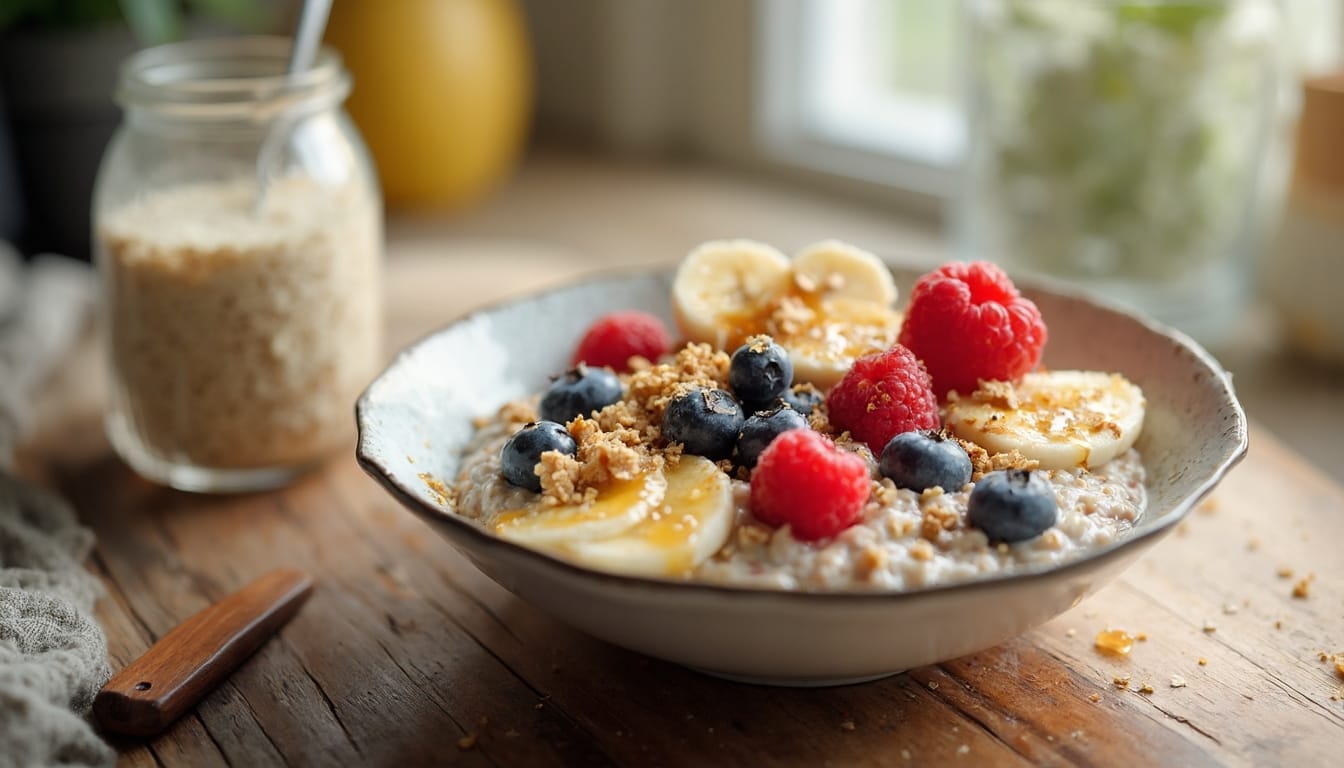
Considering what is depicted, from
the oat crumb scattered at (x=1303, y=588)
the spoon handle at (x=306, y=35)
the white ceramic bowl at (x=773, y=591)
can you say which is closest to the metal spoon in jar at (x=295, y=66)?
the spoon handle at (x=306, y=35)

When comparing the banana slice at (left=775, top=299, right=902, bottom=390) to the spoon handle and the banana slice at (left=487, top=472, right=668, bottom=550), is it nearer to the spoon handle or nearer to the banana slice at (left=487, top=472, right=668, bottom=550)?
the banana slice at (left=487, top=472, right=668, bottom=550)

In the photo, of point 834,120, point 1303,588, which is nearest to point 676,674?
point 1303,588

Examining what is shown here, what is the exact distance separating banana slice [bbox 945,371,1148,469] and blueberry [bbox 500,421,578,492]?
43cm

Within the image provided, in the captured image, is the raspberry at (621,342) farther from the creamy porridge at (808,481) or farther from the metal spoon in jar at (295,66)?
the metal spoon in jar at (295,66)

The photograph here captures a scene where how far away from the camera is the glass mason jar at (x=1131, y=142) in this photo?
6.31 feet

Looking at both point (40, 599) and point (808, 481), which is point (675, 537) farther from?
point (40, 599)

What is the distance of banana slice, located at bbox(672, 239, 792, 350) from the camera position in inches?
60.2

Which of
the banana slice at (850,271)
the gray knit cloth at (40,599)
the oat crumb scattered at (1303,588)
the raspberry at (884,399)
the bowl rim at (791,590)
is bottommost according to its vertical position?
the oat crumb scattered at (1303,588)

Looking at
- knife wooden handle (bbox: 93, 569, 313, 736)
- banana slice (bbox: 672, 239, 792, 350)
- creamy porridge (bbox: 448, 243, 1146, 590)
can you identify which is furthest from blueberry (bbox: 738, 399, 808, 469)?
knife wooden handle (bbox: 93, 569, 313, 736)

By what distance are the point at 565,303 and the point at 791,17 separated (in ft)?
5.22

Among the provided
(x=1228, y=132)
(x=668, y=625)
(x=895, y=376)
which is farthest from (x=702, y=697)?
(x=1228, y=132)

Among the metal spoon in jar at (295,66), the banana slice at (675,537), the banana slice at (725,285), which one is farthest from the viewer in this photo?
the metal spoon in jar at (295,66)

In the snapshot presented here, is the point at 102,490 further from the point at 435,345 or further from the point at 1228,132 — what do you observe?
the point at 1228,132

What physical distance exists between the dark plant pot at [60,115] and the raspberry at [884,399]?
1.89 m
